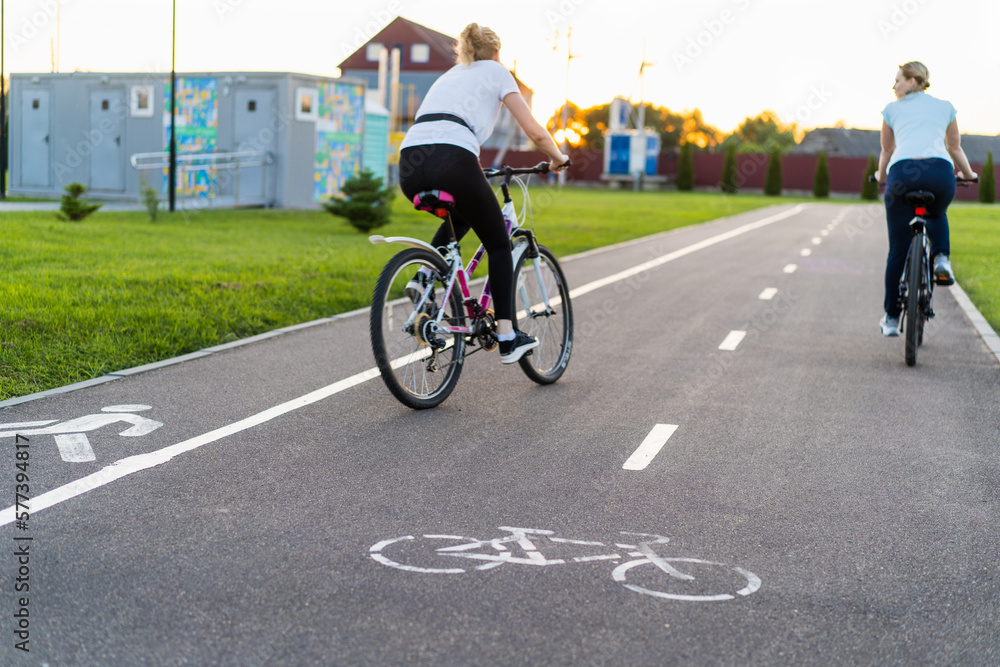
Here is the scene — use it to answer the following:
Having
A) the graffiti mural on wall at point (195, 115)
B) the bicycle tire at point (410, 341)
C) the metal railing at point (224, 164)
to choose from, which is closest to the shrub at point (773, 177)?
the metal railing at point (224, 164)

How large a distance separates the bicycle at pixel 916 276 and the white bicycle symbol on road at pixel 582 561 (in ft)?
14.6

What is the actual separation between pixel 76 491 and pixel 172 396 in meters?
1.89

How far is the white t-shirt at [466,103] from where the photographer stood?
5668mm

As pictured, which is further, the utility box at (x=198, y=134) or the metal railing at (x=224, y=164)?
the utility box at (x=198, y=134)

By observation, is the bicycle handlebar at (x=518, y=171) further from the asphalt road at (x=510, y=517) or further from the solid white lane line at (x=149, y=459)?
the solid white lane line at (x=149, y=459)

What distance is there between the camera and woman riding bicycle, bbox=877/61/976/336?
25.4ft

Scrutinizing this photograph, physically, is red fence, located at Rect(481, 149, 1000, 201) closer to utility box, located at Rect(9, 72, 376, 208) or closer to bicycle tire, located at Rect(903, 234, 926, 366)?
utility box, located at Rect(9, 72, 376, 208)

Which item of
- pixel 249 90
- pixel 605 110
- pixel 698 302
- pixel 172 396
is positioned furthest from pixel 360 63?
pixel 172 396

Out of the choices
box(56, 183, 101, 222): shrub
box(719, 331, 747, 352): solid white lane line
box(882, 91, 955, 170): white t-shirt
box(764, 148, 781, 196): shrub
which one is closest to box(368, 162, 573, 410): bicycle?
box(719, 331, 747, 352): solid white lane line

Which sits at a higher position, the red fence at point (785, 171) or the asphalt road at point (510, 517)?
the red fence at point (785, 171)

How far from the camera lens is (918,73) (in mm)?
7973

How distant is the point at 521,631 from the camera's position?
3.13 m

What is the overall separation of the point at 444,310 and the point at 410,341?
29 cm

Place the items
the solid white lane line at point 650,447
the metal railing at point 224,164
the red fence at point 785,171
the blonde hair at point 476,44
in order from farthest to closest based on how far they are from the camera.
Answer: the red fence at point 785,171 < the metal railing at point 224,164 < the blonde hair at point 476,44 < the solid white lane line at point 650,447
